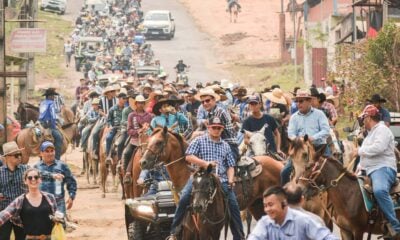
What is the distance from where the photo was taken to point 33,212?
15.0 m

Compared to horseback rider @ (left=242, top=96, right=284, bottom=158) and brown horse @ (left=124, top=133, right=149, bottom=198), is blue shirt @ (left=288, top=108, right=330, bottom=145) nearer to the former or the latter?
horseback rider @ (left=242, top=96, right=284, bottom=158)

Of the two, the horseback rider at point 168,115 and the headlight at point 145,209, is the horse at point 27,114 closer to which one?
the horseback rider at point 168,115

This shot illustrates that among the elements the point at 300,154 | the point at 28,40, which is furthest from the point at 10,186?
Answer: the point at 28,40

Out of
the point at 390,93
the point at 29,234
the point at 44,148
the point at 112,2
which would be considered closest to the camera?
the point at 29,234

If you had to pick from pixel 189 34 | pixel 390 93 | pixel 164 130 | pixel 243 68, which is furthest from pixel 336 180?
pixel 189 34

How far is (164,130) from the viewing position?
19.2 metres

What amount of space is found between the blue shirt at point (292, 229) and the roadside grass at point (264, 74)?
5037 centimetres

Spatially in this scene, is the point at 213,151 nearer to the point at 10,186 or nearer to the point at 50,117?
the point at 10,186

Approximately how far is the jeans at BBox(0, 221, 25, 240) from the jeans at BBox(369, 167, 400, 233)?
474cm

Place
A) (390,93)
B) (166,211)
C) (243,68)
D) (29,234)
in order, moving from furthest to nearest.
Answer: (243,68)
(390,93)
(166,211)
(29,234)

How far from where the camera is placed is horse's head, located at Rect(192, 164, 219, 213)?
16.6m

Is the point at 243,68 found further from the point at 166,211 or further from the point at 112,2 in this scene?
the point at 166,211

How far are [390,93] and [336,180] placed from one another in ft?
68.2

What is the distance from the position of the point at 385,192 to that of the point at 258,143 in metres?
4.51
